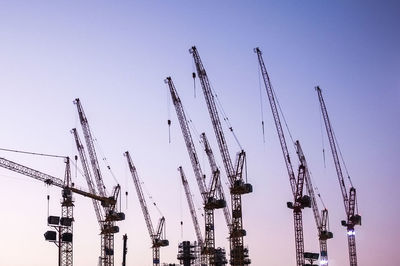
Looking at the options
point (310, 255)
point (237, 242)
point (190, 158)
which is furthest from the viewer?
point (190, 158)

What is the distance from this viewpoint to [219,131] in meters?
150

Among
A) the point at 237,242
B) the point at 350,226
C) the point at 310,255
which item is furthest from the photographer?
the point at 350,226

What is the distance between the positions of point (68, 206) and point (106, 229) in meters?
36.0

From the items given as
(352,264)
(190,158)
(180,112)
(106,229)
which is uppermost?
(180,112)

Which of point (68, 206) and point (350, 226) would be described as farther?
point (350, 226)

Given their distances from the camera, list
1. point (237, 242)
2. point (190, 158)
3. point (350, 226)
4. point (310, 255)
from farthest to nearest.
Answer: point (350, 226), point (190, 158), point (237, 242), point (310, 255)

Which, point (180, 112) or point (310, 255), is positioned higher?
point (180, 112)

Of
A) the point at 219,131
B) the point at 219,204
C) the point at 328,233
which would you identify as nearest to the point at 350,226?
the point at 328,233

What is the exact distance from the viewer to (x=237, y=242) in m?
157

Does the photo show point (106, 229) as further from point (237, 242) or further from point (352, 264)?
point (352, 264)

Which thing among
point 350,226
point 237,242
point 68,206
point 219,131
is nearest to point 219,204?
point 237,242

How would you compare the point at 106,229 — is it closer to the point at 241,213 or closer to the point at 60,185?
the point at 60,185

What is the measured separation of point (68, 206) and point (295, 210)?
5905 centimetres

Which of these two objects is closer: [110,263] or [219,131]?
[219,131]
